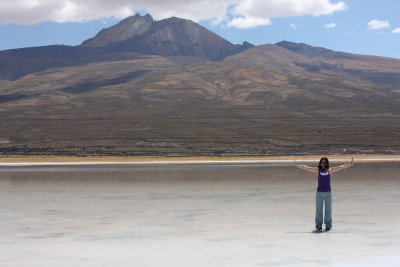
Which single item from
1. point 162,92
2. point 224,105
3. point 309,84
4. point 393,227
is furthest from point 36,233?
point 309,84

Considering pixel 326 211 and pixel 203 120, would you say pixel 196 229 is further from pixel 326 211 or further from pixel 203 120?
pixel 203 120

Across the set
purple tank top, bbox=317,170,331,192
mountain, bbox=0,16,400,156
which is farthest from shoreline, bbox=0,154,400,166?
purple tank top, bbox=317,170,331,192

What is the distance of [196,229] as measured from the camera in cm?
1466

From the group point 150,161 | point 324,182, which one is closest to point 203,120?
point 150,161

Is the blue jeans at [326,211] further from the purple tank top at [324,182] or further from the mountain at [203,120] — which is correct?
the mountain at [203,120]

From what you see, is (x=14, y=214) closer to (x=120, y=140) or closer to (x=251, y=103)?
(x=120, y=140)

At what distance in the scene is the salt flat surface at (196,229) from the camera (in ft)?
35.5

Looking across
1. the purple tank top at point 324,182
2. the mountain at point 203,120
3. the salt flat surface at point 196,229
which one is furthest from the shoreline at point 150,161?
the purple tank top at point 324,182

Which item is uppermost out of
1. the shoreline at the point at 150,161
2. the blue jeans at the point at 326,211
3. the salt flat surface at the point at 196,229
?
the blue jeans at the point at 326,211

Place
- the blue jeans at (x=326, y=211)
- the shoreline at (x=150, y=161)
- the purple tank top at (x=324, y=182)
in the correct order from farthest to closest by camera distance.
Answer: the shoreline at (x=150, y=161)
the purple tank top at (x=324, y=182)
the blue jeans at (x=326, y=211)

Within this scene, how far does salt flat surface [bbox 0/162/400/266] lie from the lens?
10.8 metres

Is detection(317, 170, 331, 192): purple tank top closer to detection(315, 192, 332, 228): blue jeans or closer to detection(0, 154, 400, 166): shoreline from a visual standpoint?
detection(315, 192, 332, 228): blue jeans

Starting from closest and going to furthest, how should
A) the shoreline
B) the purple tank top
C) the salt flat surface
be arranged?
the salt flat surface, the purple tank top, the shoreline

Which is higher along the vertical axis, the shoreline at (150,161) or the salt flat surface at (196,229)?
the salt flat surface at (196,229)
